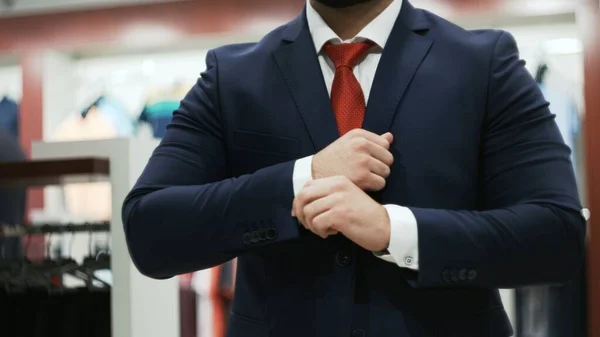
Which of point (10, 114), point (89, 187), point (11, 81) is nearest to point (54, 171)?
point (89, 187)

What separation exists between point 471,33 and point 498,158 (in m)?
0.20

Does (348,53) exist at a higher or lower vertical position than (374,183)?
higher

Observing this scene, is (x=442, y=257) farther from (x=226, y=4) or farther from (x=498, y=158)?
(x=226, y=4)

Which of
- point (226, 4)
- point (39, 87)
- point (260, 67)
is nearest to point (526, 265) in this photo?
point (260, 67)

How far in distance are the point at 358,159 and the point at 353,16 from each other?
0.25 meters

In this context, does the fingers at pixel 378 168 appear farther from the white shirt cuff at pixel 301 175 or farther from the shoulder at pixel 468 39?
the shoulder at pixel 468 39

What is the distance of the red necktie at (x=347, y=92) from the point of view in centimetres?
103

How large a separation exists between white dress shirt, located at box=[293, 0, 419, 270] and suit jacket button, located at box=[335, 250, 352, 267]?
2.2 inches

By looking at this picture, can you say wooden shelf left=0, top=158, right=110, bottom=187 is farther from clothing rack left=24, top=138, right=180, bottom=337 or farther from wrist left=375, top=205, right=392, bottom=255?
wrist left=375, top=205, right=392, bottom=255

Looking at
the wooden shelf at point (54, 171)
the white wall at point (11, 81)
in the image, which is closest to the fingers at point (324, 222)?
the wooden shelf at point (54, 171)

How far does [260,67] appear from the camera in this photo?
3.56 ft

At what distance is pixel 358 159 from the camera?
93 centimetres

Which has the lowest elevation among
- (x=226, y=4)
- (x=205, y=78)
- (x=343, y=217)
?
(x=343, y=217)

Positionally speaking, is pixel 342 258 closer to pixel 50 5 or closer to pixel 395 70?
pixel 395 70
